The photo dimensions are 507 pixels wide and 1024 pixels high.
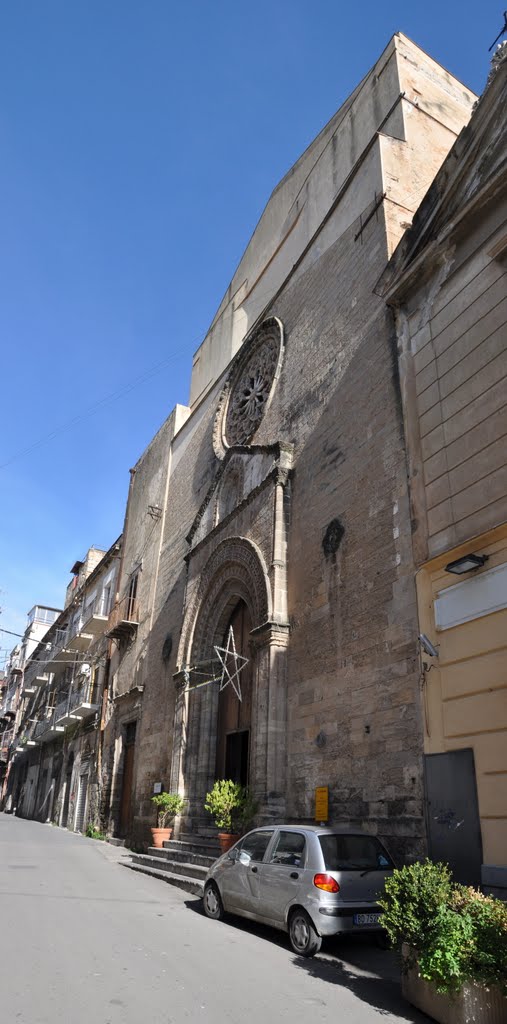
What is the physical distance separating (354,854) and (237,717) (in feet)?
23.6

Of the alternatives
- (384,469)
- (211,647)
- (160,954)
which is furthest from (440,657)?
(211,647)

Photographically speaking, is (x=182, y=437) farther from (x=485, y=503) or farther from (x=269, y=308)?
(x=485, y=503)

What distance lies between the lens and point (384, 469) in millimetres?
9742

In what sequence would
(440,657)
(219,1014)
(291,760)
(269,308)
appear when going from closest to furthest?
(219,1014) < (440,657) < (291,760) < (269,308)

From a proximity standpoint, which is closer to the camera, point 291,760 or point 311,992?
point 311,992

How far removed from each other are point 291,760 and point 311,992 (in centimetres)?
551

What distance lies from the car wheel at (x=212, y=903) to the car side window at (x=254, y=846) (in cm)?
64

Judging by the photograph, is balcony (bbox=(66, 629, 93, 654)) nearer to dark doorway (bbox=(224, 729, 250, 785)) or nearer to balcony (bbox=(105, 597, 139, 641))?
balcony (bbox=(105, 597, 139, 641))

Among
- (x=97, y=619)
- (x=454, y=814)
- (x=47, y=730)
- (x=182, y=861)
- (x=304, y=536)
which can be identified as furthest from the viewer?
(x=47, y=730)

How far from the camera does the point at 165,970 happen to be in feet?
17.2

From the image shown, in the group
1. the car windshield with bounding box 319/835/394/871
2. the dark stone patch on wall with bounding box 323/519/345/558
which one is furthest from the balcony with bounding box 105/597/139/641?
the car windshield with bounding box 319/835/394/871

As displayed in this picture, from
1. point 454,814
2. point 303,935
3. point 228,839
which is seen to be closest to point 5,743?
point 228,839

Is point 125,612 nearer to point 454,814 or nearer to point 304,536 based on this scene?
point 304,536

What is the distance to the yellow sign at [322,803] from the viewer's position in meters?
9.22
